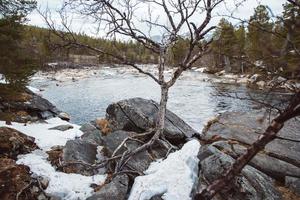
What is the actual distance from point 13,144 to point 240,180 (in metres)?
6.92

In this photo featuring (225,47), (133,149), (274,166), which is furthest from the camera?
(133,149)

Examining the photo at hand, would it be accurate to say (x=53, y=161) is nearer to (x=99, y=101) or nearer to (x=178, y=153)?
(x=178, y=153)

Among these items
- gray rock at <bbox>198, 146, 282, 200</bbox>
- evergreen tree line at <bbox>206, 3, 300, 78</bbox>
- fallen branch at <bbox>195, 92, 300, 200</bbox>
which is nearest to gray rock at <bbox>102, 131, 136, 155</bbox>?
gray rock at <bbox>198, 146, 282, 200</bbox>

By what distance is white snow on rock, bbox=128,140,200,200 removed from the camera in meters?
7.05

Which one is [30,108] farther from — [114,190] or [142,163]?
[114,190]

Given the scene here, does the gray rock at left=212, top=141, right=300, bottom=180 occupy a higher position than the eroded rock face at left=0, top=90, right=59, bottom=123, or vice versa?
the gray rock at left=212, top=141, right=300, bottom=180

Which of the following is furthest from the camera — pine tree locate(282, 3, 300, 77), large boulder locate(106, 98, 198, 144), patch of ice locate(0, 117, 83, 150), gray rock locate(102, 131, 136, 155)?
patch of ice locate(0, 117, 83, 150)

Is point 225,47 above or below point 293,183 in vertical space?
above

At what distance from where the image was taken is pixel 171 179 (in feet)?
24.4

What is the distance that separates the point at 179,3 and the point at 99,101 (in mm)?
17710

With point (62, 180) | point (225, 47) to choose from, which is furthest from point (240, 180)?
point (62, 180)

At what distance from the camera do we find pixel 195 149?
850 cm

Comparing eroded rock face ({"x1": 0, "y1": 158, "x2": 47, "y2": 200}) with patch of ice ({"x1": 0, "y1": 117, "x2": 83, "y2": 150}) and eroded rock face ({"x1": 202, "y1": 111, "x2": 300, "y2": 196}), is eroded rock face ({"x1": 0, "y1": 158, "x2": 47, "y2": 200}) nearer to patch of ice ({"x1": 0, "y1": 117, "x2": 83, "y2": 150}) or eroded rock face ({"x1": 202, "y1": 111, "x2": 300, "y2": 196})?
patch of ice ({"x1": 0, "y1": 117, "x2": 83, "y2": 150})

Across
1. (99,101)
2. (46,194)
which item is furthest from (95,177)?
(99,101)
